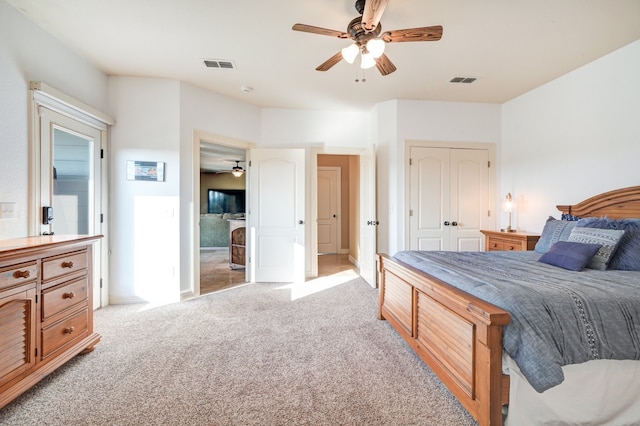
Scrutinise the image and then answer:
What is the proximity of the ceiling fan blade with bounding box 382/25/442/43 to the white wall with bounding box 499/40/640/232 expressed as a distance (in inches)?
87.6

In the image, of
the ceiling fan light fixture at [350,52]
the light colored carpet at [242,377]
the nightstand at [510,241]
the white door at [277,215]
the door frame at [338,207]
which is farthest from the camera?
the door frame at [338,207]

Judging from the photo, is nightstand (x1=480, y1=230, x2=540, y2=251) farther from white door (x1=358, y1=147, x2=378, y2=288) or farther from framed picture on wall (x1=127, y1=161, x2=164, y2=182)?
framed picture on wall (x1=127, y1=161, x2=164, y2=182)

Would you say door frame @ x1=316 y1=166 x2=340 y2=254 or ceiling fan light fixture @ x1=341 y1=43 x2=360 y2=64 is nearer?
ceiling fan light fixture @ x1=341 y1=43 x2=360 y2=64

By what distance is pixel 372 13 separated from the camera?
186 cm

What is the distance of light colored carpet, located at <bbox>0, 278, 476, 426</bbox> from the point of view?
1.59 m

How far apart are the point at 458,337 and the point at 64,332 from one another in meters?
2.64

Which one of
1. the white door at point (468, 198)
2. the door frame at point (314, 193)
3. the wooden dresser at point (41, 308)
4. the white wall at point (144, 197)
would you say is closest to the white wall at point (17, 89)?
the wooden dresser at point (41, 308)

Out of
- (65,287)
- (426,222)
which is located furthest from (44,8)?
(426,222)

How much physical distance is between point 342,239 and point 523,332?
20.2 feet

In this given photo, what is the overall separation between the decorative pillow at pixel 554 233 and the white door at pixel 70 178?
4.52 meters

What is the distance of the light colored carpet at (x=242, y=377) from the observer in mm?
1590

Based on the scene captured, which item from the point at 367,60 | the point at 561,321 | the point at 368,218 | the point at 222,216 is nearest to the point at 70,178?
the point at 367,60

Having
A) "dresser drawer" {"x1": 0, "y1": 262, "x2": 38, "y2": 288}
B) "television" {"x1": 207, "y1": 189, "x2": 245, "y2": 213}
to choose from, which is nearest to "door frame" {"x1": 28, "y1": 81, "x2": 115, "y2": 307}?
"dresser drawer" {"x1": 0, "y1": 262, "x2": 38, "y2": 288}

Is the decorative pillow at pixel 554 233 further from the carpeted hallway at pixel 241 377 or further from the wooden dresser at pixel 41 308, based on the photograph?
the wooden dresser at pixel 41 308
